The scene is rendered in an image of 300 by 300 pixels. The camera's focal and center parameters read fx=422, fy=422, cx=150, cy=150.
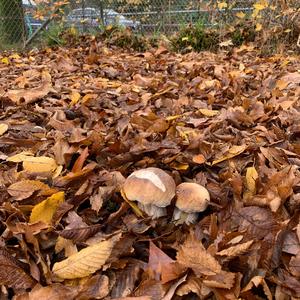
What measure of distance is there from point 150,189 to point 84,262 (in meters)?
0.32

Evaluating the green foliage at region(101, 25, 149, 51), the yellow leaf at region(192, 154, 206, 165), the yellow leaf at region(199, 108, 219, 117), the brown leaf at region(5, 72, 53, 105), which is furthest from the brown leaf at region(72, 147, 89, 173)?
the green foliage at region(101, 25, 149, 51)

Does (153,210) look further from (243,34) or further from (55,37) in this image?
(55,37)

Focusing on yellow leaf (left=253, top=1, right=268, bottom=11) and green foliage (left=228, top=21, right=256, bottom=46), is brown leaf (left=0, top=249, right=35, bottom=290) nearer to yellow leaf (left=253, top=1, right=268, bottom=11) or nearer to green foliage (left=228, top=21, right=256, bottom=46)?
yellow leaf (left=253, top=1, right=268, bottom=11)

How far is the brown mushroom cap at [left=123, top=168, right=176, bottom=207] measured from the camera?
4.69ft

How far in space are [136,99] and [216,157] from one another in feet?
3.72

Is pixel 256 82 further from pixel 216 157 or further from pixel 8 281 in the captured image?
pixel 8 281

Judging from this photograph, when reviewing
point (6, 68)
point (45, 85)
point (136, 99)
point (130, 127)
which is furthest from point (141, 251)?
point (6, 68)

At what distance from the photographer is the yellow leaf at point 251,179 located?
5.39 feet

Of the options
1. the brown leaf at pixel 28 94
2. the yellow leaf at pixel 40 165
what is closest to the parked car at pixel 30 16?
the brown leaf at pixel 28 94

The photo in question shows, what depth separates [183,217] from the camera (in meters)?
1.50

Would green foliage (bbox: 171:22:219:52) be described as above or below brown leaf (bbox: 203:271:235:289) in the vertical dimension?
below

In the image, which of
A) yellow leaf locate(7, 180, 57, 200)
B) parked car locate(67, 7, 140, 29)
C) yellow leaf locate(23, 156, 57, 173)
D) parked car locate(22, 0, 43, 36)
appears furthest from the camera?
parked car locate(22, 0, 43, 36)

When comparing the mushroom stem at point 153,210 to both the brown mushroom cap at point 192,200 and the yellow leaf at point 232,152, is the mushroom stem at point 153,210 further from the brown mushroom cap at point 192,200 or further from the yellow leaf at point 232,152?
the yellow leaf at point 232,152

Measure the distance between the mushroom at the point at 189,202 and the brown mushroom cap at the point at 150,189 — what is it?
4 cm
